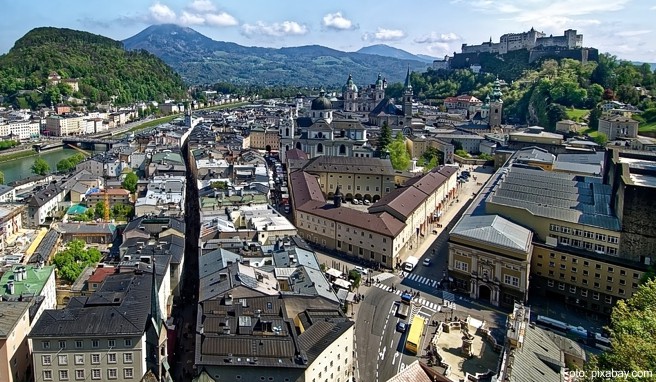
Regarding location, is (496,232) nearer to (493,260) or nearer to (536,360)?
(493,260)

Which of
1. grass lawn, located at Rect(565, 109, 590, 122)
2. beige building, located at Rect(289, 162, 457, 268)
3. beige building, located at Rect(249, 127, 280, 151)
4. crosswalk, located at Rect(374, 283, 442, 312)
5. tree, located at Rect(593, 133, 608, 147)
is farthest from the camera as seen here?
beige building, located at Rect(249, 127, 280, 151)

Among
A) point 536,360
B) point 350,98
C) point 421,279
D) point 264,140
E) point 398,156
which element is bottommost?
point 421,279

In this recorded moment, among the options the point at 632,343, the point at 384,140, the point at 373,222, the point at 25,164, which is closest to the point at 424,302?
the point at 373,222

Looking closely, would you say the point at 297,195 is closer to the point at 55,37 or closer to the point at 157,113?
the point at 157,113

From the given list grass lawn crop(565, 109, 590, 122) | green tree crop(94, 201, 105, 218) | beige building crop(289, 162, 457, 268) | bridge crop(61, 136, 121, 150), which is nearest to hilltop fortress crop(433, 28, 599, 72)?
grass lawn crop(565, 109, 590, 122)

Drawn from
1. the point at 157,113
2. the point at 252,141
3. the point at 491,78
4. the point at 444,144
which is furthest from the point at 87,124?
the point at 491,78

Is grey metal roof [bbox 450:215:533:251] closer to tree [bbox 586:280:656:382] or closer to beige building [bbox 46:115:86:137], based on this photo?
tree [bbox 586:280:656:382]

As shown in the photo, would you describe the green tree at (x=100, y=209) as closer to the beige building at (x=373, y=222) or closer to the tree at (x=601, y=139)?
the beige building at (x=373, y=222)
